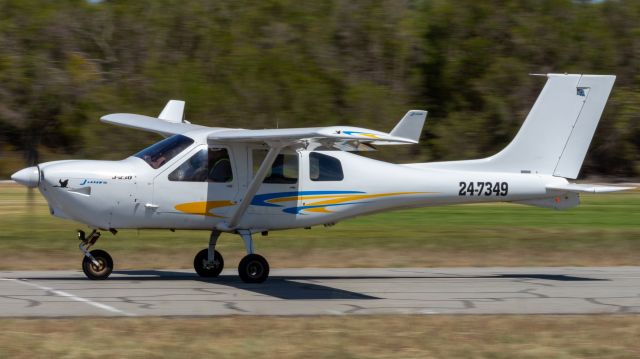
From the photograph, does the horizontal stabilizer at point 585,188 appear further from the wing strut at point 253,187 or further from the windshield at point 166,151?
the windshield at point 166,151

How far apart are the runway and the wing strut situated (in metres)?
0.84

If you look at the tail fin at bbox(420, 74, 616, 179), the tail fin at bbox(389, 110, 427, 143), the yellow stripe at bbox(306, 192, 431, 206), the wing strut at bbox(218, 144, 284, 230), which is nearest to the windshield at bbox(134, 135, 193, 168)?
the wing strut at bbox(218, 144, 284, 230)

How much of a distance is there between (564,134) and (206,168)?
544cm

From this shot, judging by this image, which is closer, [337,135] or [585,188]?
[337,135]

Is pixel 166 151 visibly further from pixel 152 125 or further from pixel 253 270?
pixel 253 270

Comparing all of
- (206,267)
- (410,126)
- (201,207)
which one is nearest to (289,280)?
(206,267)

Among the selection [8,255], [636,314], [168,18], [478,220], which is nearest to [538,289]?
[636,314]

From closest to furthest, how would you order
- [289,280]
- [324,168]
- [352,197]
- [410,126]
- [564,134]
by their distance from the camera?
[410,126]
[324,168]
[352,197]
[289,280]
[564,134]

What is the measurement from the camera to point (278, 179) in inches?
543

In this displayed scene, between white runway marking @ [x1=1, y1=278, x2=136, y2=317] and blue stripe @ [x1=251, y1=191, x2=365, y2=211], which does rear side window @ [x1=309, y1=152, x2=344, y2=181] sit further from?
white runway marking @ [x1=1, y1=278, x2=136, y2=317]

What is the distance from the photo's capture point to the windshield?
1337 centimetres

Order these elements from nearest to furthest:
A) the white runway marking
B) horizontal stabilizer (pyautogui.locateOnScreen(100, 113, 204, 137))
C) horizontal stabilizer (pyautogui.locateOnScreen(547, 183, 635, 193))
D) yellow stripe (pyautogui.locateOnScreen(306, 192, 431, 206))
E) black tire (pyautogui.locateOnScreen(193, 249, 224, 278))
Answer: the white runway marking → horizontal stabilizer (pyautogui.locateOnScreen(547, 183, 635, 193)) → yellow stripe (pyautogui.locateOnScreen(306, 192, 431, 206)) → black tire (pyautogui.locateOnScreen(193, 249, 224, 278)) → horizontal stabilizer (pyautogui.locateOnScreen(100, 113, 204, 137))

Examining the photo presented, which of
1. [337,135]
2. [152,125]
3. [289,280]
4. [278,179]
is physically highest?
[152,125]

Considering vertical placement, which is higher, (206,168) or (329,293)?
(206,168)
